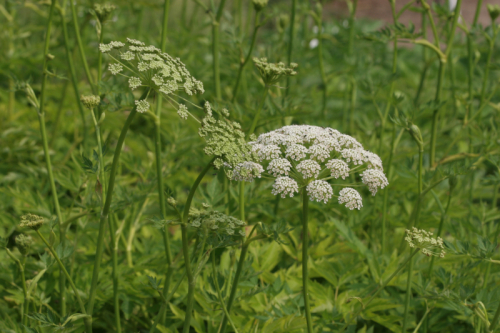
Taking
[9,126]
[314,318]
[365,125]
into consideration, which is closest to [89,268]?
[314,318]

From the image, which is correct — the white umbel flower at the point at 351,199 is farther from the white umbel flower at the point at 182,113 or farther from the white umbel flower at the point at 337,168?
the white umbel flower at the point at 182,113

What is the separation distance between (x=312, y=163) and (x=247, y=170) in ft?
0.65

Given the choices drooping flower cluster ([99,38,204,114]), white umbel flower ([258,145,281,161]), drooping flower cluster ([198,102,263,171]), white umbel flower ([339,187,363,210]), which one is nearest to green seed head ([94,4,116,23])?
drooping flower cluster ([99,38,204,114])

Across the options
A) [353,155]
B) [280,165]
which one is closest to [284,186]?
[280,165]

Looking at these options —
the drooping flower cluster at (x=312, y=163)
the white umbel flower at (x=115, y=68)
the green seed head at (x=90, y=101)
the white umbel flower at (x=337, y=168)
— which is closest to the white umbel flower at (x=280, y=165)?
the drooping flower cluster at (x=312, y=163)

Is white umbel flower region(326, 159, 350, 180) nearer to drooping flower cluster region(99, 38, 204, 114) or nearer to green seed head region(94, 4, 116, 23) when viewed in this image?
drooping flower cluster region(99, 38, 204, 114)

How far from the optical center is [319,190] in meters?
1.39

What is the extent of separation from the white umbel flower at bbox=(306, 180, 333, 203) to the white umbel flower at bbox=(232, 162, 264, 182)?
16 centimetres

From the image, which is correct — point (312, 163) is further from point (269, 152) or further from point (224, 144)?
point (224, 144)

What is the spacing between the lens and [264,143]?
1.61 m

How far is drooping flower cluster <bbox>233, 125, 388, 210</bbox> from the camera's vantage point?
1414 millimetres

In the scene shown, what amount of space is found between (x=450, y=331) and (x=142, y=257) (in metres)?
1.53

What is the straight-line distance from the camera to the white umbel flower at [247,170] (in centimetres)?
143

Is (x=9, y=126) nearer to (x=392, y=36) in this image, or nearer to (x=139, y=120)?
(x=139, y=120)
